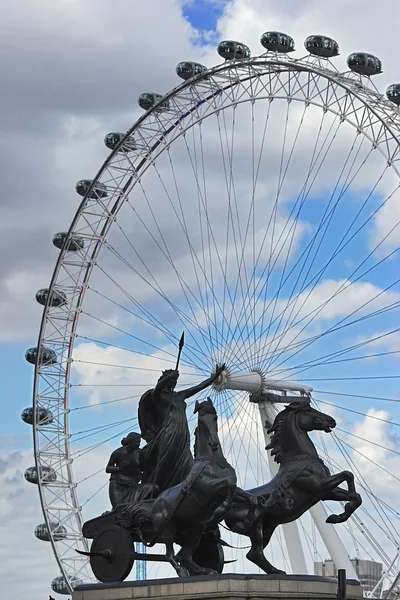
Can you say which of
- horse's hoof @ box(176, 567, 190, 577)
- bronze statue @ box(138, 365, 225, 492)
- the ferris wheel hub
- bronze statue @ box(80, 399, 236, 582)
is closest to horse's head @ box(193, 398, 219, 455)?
bronze statue @ box(80, 399, 236, 582)

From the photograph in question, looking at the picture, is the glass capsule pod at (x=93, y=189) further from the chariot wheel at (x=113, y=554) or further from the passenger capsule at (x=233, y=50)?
the chariot wheel at (x=113, y=554)

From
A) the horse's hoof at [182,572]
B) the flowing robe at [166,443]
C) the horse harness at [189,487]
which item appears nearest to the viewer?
the horse harness at [189,487]

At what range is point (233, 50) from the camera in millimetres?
51656

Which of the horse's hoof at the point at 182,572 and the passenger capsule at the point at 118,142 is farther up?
the passenger capsule at the point at 118,142

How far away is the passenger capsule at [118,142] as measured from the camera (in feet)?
187

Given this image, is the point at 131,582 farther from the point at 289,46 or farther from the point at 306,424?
the point at 289,46

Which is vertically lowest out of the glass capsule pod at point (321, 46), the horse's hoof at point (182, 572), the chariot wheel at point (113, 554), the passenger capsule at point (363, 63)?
the horse's hoof at point (182, 572)

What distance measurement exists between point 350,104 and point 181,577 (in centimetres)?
2060

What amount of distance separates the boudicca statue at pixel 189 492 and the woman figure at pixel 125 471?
0.07ft

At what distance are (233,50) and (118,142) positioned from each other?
7.11 m

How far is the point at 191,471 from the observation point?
31156 mm

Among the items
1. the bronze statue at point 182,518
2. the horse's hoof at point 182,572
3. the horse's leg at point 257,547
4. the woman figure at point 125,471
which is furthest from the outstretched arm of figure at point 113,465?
the horse's leg at point 257,547

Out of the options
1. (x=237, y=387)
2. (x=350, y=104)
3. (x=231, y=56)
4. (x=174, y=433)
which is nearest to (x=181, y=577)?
(x=174, y=433)

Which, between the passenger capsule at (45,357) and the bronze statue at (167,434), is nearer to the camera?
the bronze statue at (167,434)
